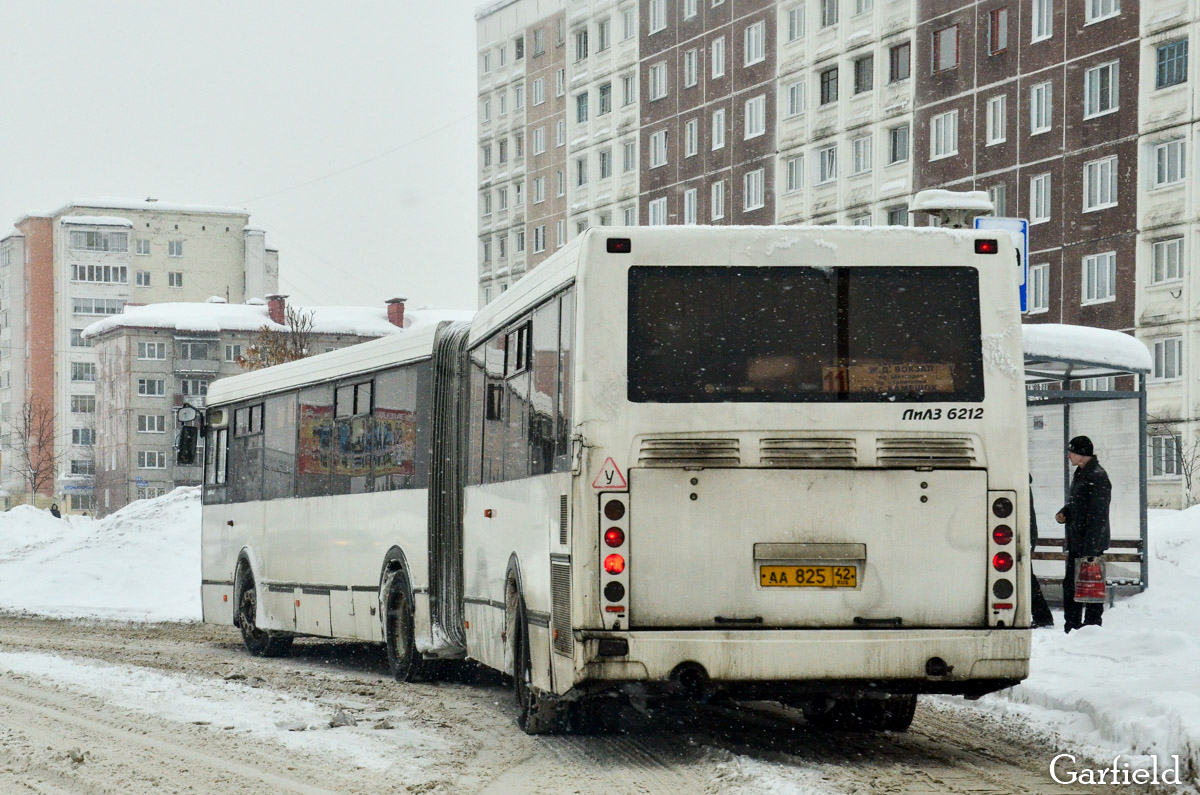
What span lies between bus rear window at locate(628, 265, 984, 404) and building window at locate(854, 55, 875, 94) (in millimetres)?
55559

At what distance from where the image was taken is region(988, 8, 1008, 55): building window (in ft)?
190

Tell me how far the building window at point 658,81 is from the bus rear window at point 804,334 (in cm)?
6861

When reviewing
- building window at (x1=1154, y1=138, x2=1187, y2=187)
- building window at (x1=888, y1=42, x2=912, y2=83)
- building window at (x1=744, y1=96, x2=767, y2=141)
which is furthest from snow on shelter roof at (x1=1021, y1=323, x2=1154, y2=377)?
building window at (x1=744, y1=96, x2=767, y2=141)

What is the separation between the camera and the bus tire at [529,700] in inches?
430

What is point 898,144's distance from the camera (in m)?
62.9

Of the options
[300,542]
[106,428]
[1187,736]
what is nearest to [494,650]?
[1187,736]

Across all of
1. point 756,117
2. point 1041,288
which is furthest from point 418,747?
point 756,117

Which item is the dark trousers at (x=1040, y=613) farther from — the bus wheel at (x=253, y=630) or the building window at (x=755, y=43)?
the building window at (x=755, y=43)

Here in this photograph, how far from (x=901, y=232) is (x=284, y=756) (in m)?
4.36

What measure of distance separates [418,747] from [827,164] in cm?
5782

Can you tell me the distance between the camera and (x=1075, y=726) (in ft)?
35.7

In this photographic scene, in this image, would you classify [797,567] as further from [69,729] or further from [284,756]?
[69,729]

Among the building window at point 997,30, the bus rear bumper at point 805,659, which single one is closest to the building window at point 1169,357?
the building window at point 997,30

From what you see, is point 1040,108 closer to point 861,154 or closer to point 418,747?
point 861,154
